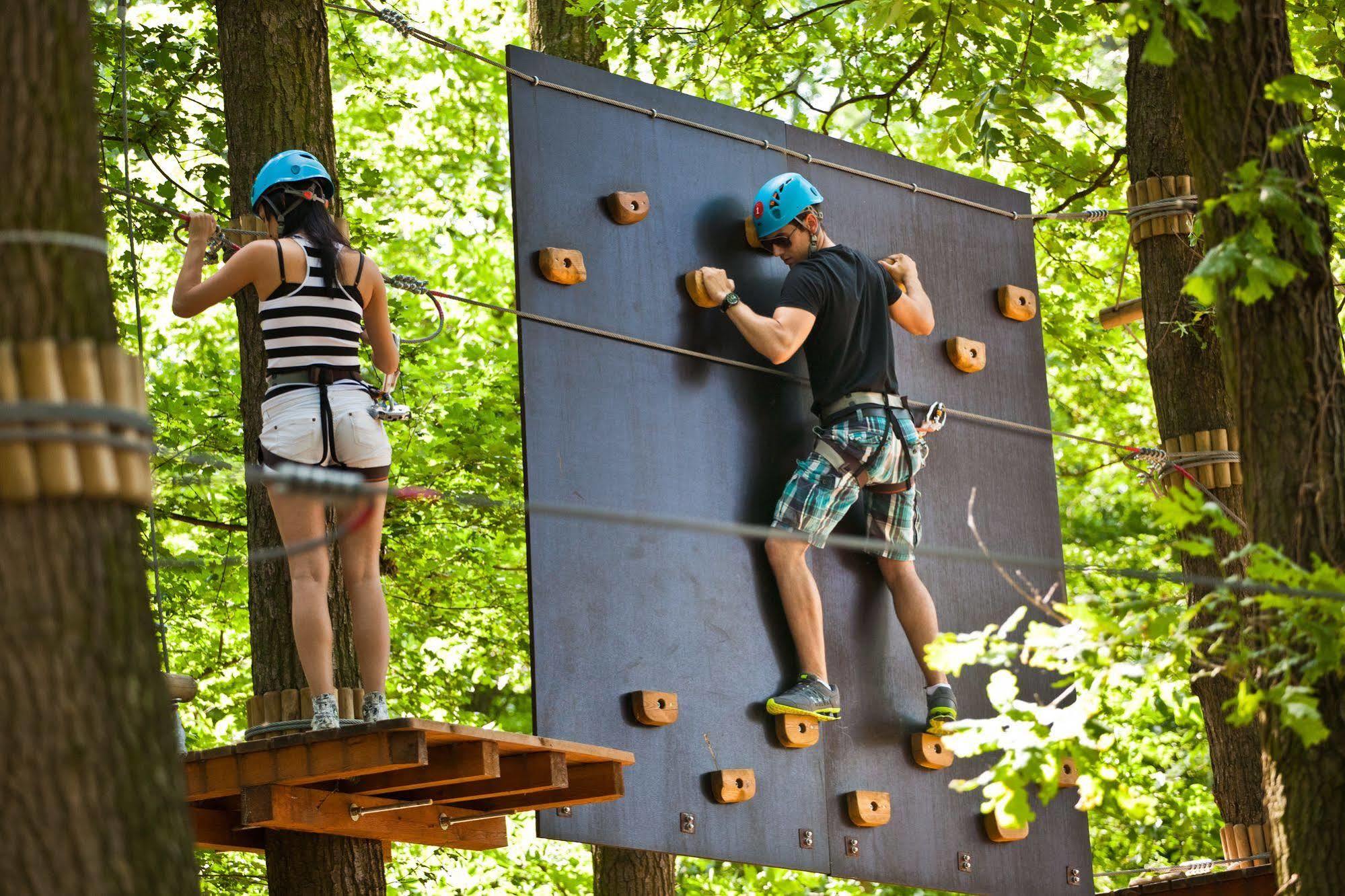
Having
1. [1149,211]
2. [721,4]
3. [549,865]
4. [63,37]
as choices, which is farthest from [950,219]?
[549,865]

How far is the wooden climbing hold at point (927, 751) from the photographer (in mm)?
7023

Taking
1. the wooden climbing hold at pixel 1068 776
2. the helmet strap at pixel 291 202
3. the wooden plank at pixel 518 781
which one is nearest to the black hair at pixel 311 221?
the helmet strap at pixel 291 202

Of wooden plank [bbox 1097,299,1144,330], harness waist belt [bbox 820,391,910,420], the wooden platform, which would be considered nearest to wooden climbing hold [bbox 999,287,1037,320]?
wooden plank [bbox 1097,299,1144,330]

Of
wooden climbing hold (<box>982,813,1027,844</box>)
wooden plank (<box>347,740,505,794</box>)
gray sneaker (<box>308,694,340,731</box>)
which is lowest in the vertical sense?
wooden climbing hold (<box>982,813,1027,844</box>)

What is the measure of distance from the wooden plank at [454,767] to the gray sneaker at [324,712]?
33 cm

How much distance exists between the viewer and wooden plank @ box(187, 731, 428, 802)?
5.21 metres

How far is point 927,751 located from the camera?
7.02 m

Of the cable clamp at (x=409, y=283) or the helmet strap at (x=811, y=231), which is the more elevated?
the helmet strap at (x=811, y=231)

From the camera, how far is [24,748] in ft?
9.97

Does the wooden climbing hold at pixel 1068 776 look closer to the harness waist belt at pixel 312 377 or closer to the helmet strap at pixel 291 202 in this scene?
the harness waist belt at pixel 312 377

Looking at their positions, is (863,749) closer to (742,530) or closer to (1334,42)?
(742,530)

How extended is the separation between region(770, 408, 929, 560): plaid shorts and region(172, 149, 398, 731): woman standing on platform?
1696 millimetres

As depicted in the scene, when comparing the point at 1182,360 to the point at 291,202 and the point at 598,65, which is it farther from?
the point at 291,202

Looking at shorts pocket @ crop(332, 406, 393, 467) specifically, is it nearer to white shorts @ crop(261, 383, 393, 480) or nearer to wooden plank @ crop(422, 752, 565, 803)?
white shorts @ crop(261, 383, 393, 480)
